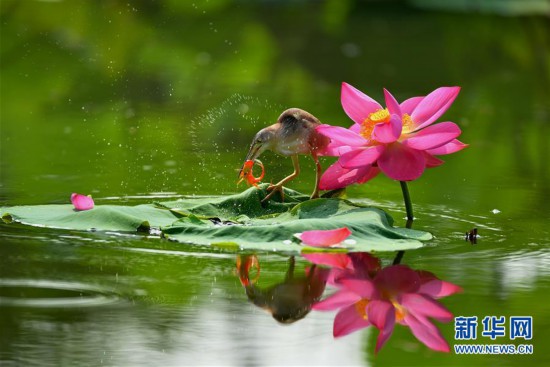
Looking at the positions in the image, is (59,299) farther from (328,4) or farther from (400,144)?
(328,4)

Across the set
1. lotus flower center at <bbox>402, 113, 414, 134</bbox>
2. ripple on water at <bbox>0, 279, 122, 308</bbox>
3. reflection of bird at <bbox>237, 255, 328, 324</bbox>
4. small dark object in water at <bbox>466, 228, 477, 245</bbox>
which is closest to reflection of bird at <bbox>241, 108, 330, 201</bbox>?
lotus flower center at <bbox>402, 113, 414, 134</bbox>

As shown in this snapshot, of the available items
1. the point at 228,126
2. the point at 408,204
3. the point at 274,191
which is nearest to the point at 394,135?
the point at 408,204

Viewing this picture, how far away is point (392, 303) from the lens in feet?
11.8

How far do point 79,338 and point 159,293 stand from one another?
514 mm

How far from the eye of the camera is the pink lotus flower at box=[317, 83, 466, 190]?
448 cm

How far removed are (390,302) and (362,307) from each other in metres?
0.11

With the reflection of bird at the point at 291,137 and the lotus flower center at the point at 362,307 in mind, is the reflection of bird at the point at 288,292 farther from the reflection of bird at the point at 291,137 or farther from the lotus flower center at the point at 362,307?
the reflection of bird at the point at 291,137

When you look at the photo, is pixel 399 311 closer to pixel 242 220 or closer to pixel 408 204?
pixel 242 220

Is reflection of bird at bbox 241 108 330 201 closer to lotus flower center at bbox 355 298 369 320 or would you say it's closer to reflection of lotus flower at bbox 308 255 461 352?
reflection of lotus flower at bbox 308 255 461 352

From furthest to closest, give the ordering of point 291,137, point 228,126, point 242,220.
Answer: point 228,126
point 291,137
point 242,220

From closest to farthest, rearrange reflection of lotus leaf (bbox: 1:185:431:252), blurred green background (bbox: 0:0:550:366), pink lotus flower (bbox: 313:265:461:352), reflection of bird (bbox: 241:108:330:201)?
pink lotus flower (bbox: 313:265:461:352) < blurred green background (bbox: 0:0:550:366) < reflection of lotus leaf (bbox: 1:185:431:252) < reflection of bird (bbox: 241:108:330:201)

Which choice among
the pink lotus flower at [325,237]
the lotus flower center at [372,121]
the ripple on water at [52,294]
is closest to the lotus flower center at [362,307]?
the pink lotus flower at [325,237]

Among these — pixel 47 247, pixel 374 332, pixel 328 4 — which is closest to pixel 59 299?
pixel 47 247

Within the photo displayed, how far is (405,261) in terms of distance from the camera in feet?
13.5
